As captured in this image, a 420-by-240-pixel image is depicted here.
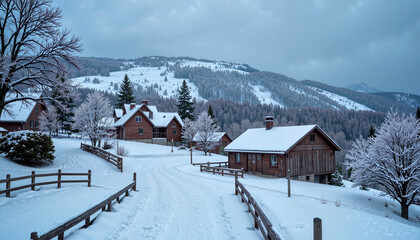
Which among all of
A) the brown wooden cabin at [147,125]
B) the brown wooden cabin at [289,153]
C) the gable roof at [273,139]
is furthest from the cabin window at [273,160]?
the brown wooden cabin at [147,125]

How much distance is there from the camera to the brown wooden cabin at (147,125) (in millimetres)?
54622

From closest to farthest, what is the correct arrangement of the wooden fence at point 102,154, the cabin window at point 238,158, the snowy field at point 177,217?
1. the snowy field at point 177,217
2. the wooden fence at point 102,154
3. the cabin window at point 238,158

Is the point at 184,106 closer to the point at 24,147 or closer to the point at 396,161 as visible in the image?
the point at 24,147

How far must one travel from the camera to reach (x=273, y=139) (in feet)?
94.8

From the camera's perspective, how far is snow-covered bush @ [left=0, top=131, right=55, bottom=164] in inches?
796

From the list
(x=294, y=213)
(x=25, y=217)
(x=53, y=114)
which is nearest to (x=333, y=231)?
(x=294, y=213)

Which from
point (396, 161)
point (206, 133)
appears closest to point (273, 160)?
point (396, 161)

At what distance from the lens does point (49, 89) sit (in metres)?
16.0

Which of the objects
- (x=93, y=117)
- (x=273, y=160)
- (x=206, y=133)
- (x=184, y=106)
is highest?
(x=184, y=106)

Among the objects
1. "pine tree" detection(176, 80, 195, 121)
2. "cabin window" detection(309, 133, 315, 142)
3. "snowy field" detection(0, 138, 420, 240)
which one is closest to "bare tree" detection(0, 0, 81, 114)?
"snowy field" detection(0, 138, 420, 240)

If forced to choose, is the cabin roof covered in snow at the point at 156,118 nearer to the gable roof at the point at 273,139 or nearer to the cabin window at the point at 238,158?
the gable roof at the point at 273,139

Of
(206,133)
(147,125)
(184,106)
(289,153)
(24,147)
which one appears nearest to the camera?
(24,147)

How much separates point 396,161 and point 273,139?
1208cm

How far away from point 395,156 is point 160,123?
4893cm
